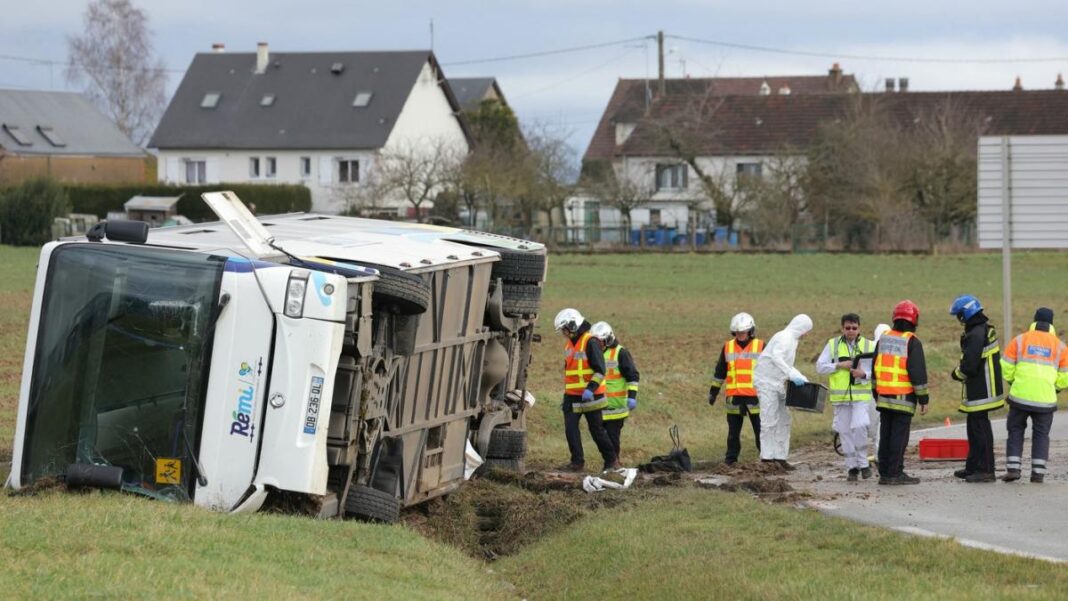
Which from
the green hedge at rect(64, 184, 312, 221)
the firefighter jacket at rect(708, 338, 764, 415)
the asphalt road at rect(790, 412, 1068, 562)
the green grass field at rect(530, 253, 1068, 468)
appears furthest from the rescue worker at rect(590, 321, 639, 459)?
the green hedge at rect(64, 184, 312, 221)

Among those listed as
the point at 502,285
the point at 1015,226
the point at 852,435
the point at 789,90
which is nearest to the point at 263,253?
the point at 502,285

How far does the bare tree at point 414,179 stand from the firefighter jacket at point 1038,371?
178ft

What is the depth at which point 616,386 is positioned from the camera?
16.4 metres

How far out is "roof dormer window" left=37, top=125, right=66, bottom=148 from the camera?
81.9 m

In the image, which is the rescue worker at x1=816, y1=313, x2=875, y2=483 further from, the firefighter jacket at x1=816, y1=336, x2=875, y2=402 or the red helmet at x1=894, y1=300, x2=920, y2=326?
the red helmet at x1=894, y1=300, x2=920, y2=326

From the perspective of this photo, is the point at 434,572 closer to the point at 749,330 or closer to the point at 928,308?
the point at 749,330

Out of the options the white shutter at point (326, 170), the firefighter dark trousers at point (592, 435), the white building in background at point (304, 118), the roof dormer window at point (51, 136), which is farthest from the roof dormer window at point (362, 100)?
the firefighter dark trousers at point (592, 435)

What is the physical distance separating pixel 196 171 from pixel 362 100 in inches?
380

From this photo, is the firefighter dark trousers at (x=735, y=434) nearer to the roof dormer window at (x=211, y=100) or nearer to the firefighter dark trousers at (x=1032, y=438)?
the firefighter dark trousers at (x=1032, y=438)

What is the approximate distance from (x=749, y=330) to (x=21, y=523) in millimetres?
9153

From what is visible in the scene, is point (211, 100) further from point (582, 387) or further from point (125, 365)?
point (125, 365)

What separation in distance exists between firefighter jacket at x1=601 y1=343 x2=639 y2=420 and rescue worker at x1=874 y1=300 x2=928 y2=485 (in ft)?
9.86

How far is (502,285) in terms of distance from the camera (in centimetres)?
1460

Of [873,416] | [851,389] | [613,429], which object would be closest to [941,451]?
Result: [873,416]
